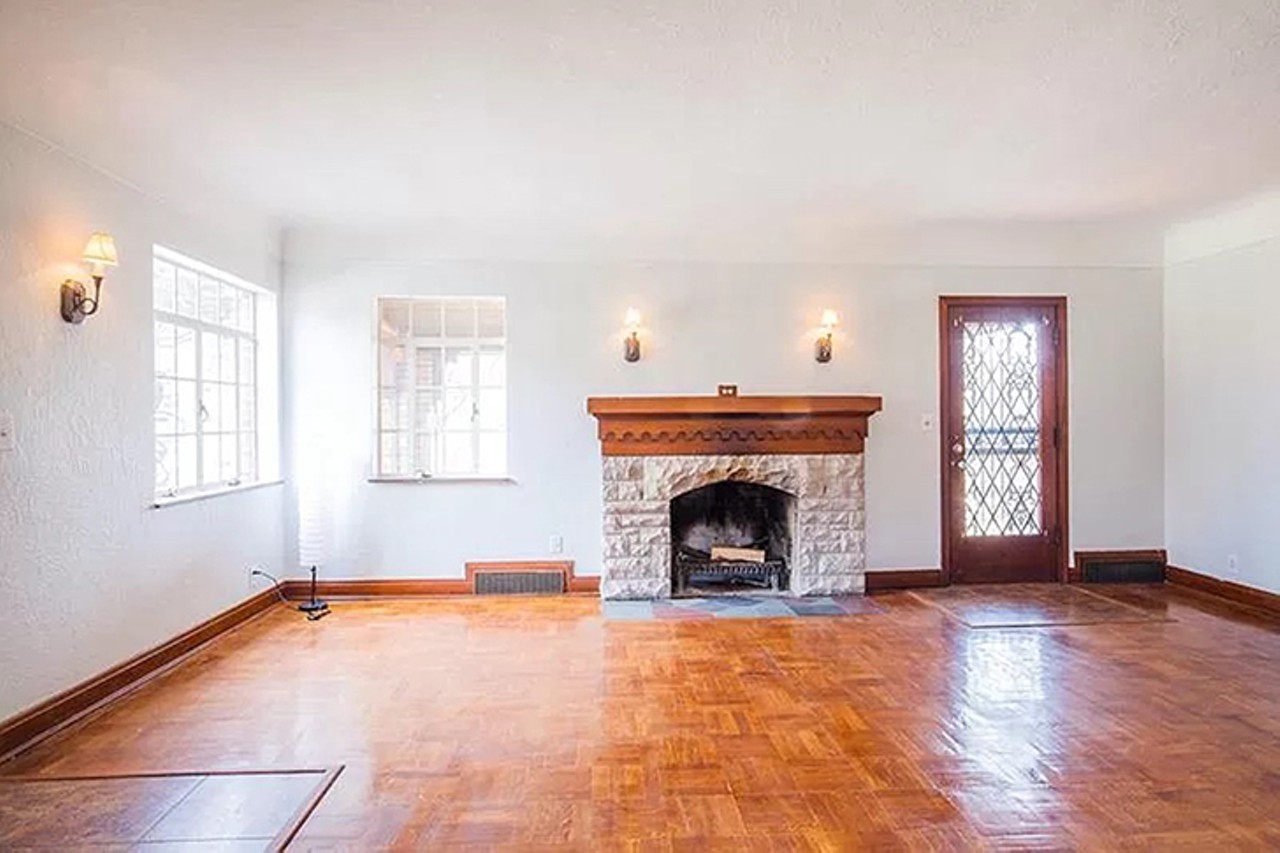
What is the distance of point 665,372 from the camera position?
220 inches

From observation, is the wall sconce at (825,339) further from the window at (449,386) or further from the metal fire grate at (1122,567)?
the metal fire grate at (1122,567)

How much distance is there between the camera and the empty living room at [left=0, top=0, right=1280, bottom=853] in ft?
8.38

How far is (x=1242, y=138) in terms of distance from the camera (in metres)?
3.62

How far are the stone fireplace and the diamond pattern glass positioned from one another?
926 millimetres

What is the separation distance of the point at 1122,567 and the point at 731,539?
2.88m

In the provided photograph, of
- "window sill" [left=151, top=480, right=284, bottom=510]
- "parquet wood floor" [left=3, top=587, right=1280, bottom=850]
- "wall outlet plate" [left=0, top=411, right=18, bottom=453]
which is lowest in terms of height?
"parquet wood floor" [left=3, top=587, right=1280, bottom=850]

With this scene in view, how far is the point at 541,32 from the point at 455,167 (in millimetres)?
1544

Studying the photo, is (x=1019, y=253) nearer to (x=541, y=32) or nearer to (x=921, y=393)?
(x=921, y=393)

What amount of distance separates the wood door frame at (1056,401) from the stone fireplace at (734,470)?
66 centimetres

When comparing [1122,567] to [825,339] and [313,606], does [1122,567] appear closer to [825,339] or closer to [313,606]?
[825,339]

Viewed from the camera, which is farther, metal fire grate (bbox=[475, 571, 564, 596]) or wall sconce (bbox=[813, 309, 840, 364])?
wall sconce (bbox=[813, 309, 840, 364])

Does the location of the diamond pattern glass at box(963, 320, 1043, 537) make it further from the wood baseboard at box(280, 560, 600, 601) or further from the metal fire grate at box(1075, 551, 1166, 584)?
the wood baseboard at box(280, 560, 600, 601)

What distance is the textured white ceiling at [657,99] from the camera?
98.0 inches

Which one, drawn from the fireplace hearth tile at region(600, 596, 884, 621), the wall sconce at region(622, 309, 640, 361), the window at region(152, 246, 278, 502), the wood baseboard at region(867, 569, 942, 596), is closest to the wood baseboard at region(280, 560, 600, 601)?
the fireplace hearth tile at region(600, 596, 884, 621)
